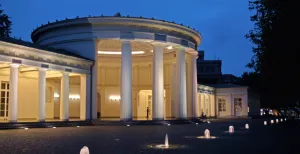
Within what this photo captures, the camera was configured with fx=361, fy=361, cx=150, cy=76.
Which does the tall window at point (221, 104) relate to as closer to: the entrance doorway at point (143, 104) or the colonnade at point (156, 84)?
the entrance doorway at point (143, 104)

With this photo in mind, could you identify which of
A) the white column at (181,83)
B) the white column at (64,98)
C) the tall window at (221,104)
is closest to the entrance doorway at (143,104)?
the white column at (181,83)

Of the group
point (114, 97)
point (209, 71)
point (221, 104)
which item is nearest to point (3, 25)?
point (114, 97)

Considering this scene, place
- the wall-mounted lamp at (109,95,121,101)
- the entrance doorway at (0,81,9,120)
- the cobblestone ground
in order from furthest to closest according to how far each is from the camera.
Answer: the wall-mounted lamp at (109,95,121,101), the entrance doorway at (0,81,9,120), the cobblestone ground

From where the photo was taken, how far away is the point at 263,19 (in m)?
24.2

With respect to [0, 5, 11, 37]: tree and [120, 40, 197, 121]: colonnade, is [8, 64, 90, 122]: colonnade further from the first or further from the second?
[0, 5, 11, 37]: tree

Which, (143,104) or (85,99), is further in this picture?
(143,104)

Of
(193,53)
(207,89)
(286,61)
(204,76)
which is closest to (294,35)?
(286,61)

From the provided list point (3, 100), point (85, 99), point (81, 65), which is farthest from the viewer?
point (85, 99)

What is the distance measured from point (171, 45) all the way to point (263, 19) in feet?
40.9

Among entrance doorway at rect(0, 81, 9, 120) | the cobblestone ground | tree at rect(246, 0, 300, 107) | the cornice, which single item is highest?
the cornice

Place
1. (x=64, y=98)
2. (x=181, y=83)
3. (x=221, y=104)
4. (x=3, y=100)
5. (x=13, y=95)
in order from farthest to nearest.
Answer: (x=221, y=104)
(x=181, y=83)
(x=3, y=100)
(x=64, y=98)
(x=13, y=95)

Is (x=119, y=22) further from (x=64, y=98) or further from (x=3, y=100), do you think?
(x=3, y=100)

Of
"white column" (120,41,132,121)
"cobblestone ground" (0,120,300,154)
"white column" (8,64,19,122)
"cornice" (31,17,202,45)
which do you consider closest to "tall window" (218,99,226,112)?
"cornice" (31,17,202,45)

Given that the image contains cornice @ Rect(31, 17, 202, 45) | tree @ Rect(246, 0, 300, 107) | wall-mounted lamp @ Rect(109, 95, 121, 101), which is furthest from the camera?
wall-mounted lamp @ Rect(109, 95, 121, 101)
